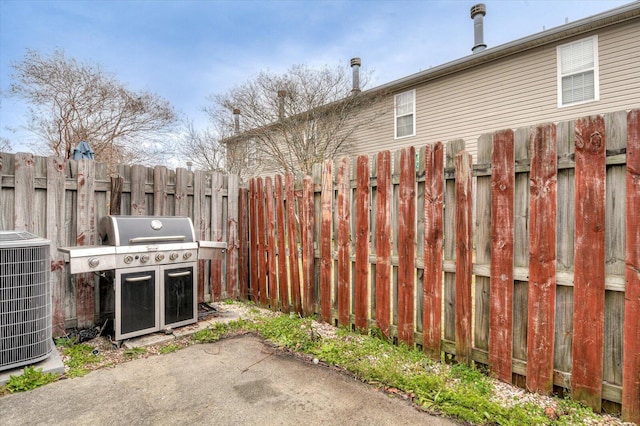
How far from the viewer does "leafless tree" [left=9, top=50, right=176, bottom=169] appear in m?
12.0

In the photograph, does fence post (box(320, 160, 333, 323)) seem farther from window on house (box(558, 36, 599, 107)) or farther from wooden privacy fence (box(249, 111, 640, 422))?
window on house (box(558, 36, 599, 107))

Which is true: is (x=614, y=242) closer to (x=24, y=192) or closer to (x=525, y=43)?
(x=24, y=192)

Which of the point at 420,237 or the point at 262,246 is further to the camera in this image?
the point at 262,246

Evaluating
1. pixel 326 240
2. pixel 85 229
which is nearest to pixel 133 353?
pixel 85 229

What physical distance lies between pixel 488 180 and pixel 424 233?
68cm

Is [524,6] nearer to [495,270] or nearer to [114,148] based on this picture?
[495,270]

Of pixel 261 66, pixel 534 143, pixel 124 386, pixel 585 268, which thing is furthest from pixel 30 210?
pixel 261 66

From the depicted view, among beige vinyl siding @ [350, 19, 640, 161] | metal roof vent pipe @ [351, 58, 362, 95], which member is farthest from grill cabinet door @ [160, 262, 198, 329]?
metal roof vent pipe @ [351, 58, 362, 95]

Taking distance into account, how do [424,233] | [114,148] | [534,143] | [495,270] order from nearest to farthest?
1. [534,143]
2. [495,270]
3. [424,233]
4. [114,148]

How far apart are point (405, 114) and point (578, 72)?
452 cm

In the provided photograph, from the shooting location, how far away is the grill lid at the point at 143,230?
3330 mm

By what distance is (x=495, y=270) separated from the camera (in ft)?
7.99

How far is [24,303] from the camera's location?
8.74ft

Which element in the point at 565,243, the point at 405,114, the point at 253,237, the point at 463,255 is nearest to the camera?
the point at 565,243
